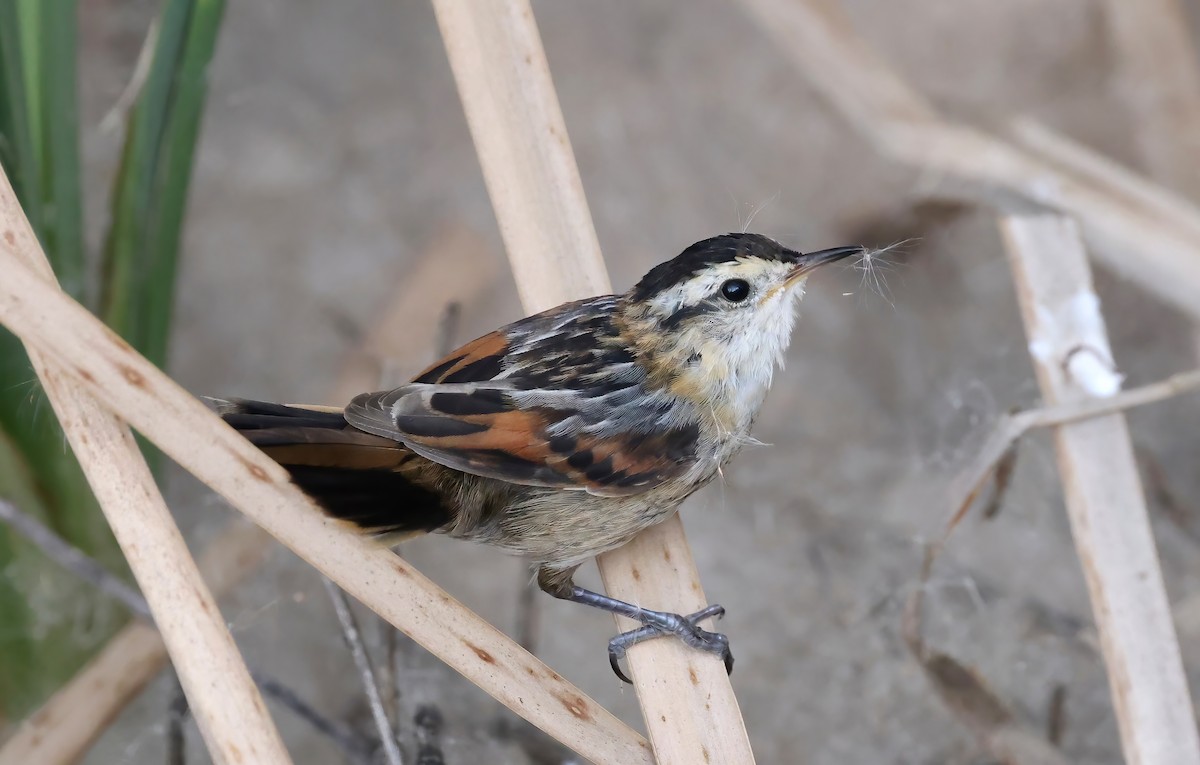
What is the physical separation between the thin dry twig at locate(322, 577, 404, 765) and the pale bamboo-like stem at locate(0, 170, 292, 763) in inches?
11.3

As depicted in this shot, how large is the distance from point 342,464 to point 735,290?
1.79 feet

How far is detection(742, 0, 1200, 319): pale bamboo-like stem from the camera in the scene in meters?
1.78

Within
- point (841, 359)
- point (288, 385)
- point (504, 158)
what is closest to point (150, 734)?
point (288, 385)

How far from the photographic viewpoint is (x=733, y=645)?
2.26 meters

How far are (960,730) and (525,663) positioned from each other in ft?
3.74

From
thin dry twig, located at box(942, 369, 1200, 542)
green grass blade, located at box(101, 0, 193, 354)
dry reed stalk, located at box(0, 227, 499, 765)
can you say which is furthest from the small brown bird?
dry reed stalk, located at box(0, 227, 499, 765)

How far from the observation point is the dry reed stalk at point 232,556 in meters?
1.71

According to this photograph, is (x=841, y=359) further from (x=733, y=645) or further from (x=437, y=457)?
(x=437, y=457)

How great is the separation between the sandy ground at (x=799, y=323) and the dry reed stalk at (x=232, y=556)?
89 millimetres

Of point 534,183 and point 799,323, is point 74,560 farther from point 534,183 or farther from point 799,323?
point 799,323

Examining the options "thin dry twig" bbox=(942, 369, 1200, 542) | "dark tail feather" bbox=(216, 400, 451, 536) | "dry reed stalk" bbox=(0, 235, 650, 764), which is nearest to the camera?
"dry reed stalk" bbox=(0, 235, 650, 764)

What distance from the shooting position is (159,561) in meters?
1.20

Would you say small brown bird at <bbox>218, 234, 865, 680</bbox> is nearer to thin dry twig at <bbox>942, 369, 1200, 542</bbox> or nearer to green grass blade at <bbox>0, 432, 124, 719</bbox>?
thin dry twig at <bbox>942, 369, 1200, 542</bbox>

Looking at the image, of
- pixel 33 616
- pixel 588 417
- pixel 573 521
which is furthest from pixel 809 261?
pixel 33 616
